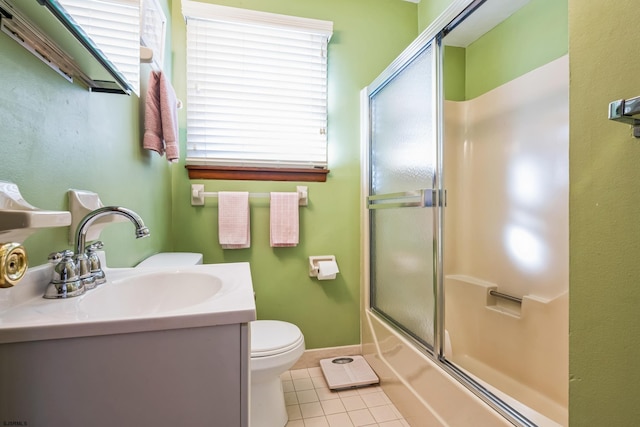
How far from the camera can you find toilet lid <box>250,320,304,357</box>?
1.22 meters

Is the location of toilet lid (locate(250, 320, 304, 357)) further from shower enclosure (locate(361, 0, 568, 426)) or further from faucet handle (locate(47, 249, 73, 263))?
faucet handle (locate(47, 249, 73, 263))

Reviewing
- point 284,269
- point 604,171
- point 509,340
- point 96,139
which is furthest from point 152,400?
point 509,340

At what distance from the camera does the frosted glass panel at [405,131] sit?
4.41 ft

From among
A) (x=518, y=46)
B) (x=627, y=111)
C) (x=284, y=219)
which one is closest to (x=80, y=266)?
(x=284, y=219)

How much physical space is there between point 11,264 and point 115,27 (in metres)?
0.82

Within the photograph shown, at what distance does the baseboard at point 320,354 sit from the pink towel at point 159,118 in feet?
4.68

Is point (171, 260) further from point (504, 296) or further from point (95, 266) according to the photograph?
point (504, 296)

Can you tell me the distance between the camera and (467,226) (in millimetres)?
1954

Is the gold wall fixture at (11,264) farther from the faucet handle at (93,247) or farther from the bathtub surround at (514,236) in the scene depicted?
the bathtub surround at (514,236)

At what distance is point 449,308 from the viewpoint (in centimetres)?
185

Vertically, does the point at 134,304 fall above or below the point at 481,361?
above

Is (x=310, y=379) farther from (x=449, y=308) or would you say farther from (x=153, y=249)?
(x=153, y=249)

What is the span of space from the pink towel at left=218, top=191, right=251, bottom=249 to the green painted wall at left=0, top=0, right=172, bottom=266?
1.43ft

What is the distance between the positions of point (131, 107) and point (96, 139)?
33 cm
